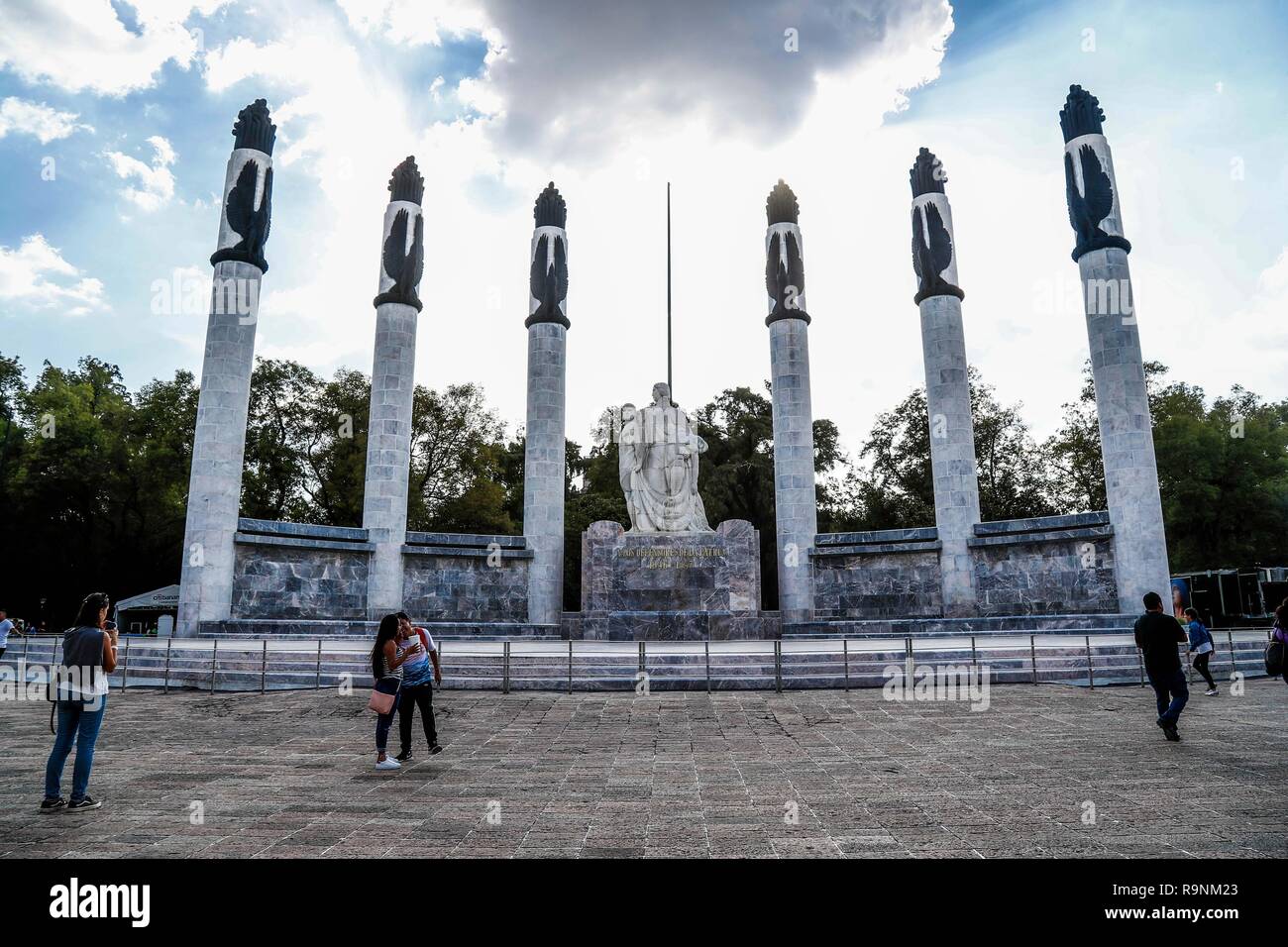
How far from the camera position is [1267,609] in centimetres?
2528

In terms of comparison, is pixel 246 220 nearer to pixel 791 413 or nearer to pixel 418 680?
pixel 791 413

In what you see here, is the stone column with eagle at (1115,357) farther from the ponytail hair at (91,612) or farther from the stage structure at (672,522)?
the ponytail hair at (91,612)

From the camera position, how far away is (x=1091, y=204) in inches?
824

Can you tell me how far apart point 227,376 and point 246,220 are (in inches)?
185

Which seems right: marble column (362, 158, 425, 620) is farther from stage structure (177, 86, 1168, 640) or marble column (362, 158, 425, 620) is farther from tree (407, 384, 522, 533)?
tree (407, 384, 522, 533)

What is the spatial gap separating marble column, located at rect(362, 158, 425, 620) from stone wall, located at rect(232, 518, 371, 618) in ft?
1.64

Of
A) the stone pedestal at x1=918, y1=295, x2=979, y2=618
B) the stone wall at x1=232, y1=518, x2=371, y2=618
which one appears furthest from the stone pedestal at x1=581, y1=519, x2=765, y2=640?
the stone wall at x1=232, y1=518, x2=371, y2=618

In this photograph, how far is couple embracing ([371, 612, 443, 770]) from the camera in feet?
22.8

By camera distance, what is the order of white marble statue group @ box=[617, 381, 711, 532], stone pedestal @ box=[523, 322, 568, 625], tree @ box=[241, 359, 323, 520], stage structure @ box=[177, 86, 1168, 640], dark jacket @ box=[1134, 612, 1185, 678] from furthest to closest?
tree @ box=[241, 359, 323, 520]
stone pedestal @ box=[523, 322, 568, 625]
white marble statue group @ box=[617, 381, 711, 532]
stage structure @ box=[177, 86, 1168, 640]
dark jacket @ box=[1134, 612, 1185, 678]

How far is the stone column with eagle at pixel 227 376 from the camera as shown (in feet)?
64.1

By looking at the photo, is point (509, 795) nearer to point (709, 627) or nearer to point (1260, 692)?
point (1260, 692)

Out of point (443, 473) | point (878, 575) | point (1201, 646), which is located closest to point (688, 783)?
point (1201, 646)
